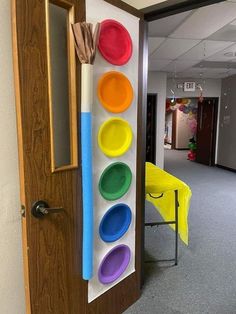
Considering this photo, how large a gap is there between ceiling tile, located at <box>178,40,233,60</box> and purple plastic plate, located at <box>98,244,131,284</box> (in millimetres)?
3318

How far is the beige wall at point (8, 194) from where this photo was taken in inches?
41.9

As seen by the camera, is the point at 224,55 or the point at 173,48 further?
the point at 224,55

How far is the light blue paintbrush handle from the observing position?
4.01 ft

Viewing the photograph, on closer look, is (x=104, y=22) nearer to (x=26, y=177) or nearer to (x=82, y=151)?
(x=82, y=151)

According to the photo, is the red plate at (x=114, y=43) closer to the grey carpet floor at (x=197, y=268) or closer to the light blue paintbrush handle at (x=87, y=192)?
the light blue paintbrush handle at (x=87, y=192)

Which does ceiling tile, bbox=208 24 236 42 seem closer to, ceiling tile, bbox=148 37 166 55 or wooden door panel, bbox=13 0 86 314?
ceiling tile, bbox=148 37 166 55

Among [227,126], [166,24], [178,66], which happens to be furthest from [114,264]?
[227,126]

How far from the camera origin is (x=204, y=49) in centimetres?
404

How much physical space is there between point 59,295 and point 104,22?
1475 mm

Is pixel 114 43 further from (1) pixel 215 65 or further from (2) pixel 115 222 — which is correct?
(1) pixel 215 65

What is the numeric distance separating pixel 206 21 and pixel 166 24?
1.52 ft

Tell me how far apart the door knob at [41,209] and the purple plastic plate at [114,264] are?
1.96 ft

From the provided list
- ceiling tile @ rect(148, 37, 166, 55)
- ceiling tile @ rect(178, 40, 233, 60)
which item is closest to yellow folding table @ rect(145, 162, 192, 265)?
ceiling tile @ rect(148, 37, 166, 55)

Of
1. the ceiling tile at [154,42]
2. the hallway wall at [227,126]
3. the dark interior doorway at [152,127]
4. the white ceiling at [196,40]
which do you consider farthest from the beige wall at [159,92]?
the hallway wall at [227,126]
